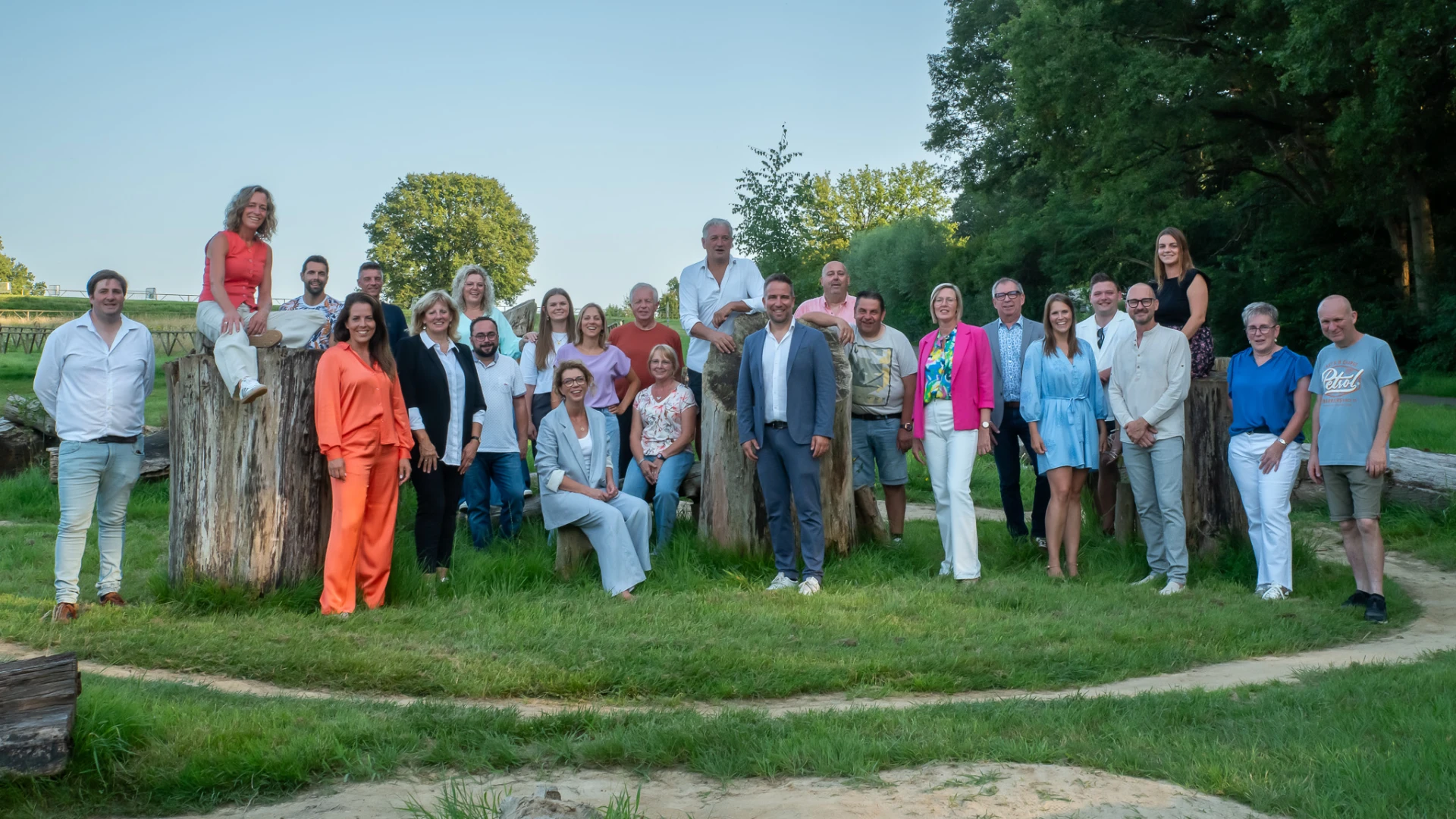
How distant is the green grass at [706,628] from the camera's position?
5.98 meters

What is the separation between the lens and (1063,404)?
335 inches

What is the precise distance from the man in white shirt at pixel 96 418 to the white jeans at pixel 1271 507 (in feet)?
23.6

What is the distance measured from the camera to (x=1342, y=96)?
2120 centimetres

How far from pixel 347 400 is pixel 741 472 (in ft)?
9.57

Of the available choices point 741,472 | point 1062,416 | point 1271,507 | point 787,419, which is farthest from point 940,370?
point 1271,507

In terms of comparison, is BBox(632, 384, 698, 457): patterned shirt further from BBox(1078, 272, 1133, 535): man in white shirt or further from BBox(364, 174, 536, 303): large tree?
BBox(364, 174, 536, 303): large tree

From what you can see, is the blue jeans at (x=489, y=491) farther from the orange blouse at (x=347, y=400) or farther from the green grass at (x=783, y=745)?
the green grass at (x=783, y=745)

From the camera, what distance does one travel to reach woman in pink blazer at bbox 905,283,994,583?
839cm

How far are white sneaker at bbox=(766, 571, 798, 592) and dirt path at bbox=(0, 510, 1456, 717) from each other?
224 centimetres

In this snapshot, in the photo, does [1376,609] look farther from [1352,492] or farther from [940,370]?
[940,370]

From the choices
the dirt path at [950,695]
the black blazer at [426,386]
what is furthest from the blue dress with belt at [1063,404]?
the black blazer at [426,386]

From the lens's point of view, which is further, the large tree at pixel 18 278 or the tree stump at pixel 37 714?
the large tree at pixel 18 278

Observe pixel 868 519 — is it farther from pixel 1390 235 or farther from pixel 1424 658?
pixel 1390 235

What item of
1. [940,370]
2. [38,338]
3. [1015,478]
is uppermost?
[38,338]
